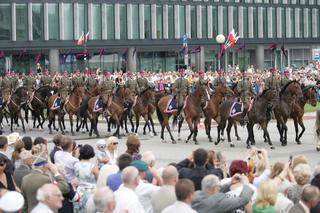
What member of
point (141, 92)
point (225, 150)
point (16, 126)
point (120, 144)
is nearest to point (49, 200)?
point (225, 150)

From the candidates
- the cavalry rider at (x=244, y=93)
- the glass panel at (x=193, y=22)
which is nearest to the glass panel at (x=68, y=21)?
the glass panel at (x=193, y=22)

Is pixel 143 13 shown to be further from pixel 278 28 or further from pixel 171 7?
pixel 278 28

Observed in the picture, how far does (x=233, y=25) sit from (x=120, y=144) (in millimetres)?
60630

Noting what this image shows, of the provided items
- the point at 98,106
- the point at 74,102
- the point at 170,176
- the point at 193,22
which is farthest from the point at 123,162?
the point at 193,22

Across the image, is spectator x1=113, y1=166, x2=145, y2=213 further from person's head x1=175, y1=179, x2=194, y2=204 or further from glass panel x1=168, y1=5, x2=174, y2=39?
glass panel x1=168, y1=5, x2=174, y2=39

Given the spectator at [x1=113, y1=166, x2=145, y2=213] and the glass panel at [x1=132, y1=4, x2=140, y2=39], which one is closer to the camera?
the spectator at [x1=113, y1=166, x2=145, y2=213]

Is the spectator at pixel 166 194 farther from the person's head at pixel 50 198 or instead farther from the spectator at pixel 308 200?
the person's head at pixel 50 198

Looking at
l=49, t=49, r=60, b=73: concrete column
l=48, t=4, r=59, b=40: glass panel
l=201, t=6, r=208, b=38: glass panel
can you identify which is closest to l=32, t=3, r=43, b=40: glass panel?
l=48, t=4, r=59, b=40: glass panel

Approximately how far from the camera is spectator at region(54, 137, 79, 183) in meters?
13.8

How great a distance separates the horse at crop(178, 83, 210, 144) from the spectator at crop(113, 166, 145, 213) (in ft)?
65.4

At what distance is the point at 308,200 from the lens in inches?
394

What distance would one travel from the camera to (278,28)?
3684 inches

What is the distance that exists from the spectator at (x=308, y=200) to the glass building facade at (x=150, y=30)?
5922 centimetres

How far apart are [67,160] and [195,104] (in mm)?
17324
